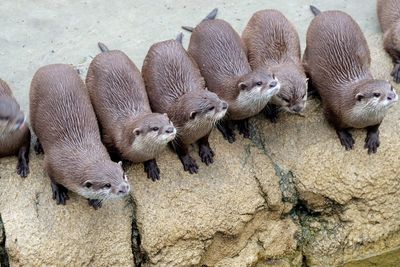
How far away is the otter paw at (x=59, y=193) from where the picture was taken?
4887mm

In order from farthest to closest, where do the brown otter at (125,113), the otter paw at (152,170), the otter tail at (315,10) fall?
the otter tail at (315,10), the otter paw at (152,170), the brown otter at (125,113)

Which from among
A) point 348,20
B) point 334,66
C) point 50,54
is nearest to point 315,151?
point 334,66

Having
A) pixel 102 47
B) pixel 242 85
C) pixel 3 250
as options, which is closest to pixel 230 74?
pixel 242 85

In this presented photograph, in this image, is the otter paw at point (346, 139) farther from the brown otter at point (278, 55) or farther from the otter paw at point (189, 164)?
the otter paw at point (189, 164)

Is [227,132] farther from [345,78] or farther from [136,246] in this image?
[136,246]

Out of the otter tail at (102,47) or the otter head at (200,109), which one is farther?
the otter tail at (102,47)

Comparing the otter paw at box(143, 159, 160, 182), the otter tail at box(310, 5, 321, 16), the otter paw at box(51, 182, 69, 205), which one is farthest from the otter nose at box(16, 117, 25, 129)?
the otter tail at box(310, 5, 321, 16)

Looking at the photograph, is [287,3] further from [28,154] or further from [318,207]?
[28,154]

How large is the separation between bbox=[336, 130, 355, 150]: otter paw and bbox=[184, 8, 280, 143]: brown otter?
0.50 metres

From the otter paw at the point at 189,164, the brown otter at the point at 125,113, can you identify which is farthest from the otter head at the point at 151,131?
the otter paw at the point at 189,164

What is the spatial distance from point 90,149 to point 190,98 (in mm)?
613

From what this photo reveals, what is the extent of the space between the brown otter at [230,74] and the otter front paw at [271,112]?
16 centimetres

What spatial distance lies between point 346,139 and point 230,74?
0.78m

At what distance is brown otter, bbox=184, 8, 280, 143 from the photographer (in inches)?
203
